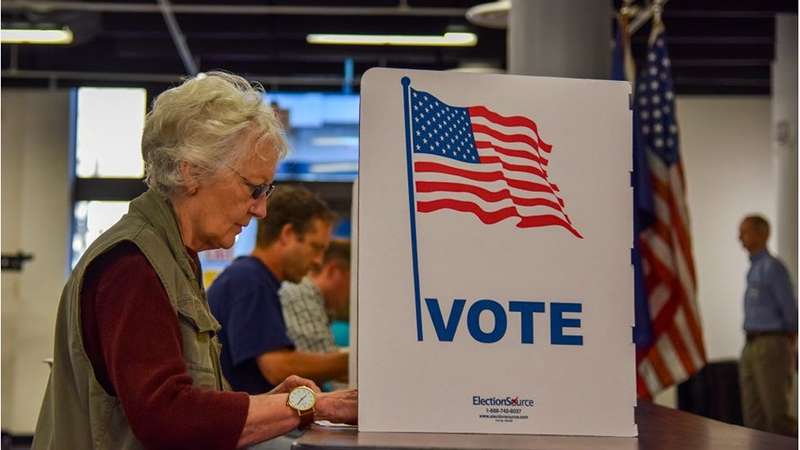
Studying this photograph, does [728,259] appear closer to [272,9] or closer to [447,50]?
[447,50]

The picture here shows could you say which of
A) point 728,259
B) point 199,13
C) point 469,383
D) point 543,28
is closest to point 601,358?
point 469,383

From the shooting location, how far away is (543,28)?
16.6ft

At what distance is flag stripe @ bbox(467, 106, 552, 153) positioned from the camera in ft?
6.35

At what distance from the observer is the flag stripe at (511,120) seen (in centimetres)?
193

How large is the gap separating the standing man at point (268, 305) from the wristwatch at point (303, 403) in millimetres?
1697

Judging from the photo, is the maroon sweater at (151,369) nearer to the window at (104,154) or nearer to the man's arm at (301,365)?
the man's arm at (301,365)

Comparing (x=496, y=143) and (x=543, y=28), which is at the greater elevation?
(x=543, y=28)

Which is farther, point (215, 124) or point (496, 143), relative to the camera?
point (215, 124)

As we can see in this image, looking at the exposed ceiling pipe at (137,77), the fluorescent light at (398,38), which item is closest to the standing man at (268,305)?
the fluorescent light at (398,38)

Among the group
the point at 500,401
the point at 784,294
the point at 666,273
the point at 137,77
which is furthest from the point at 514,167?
the point at 137,77

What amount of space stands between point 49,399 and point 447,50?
11521mm

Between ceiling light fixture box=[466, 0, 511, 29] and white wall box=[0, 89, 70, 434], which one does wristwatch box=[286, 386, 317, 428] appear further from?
white wall box=[0, 89, 70, 434]

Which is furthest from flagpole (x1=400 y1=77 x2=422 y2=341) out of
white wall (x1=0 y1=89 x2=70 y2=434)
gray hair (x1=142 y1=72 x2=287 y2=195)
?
white wall (x1=0 y1=89 x2=70 y2=434)

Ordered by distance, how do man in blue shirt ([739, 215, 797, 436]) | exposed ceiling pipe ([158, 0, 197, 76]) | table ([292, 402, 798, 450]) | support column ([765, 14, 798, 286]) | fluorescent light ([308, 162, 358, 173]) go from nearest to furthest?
table ([292, 402, 798, 450]) < man in blue shirt ([739, 215, 797, 436]) < support column ([765, 14, 798, 286]) < exposed ceiling pipe ([158, 0, 197, 76]) < fluorescent light ([308, 162, 358, 173])
